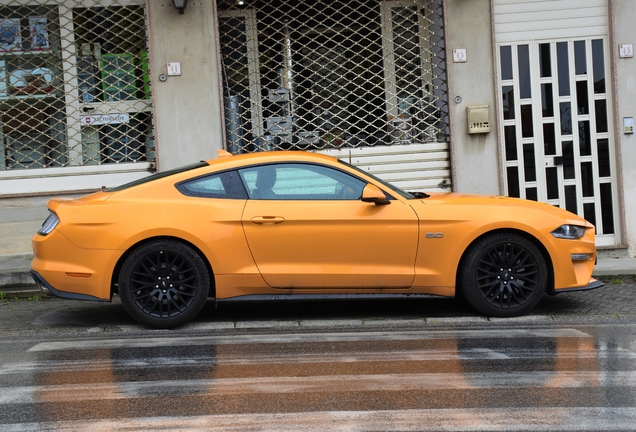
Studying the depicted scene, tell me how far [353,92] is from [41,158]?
4.05m

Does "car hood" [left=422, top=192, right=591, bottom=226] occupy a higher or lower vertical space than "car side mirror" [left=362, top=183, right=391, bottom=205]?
lower

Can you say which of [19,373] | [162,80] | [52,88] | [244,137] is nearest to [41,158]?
[52,88]

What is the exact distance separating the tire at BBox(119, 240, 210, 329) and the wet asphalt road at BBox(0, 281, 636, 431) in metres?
0.17

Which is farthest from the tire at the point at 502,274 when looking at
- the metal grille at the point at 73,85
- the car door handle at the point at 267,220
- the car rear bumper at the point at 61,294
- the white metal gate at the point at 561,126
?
the metal grille at the point at 73,85

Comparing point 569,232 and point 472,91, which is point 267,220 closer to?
point 569,232

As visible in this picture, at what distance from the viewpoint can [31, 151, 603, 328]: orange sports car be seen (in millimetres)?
7102

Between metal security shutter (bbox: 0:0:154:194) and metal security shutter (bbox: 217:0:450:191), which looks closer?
metal security shutter (bbox: 0:0:154:194)

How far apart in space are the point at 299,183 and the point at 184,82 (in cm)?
395

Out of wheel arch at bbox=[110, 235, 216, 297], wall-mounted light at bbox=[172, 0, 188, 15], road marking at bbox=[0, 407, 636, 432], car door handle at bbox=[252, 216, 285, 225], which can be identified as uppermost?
wall-mounted light at bbox=[172, 0, 188, 15]

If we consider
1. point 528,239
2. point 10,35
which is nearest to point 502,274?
point 528,239

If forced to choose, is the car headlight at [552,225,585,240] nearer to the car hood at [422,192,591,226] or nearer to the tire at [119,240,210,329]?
the car hood at [422,192,591,226]

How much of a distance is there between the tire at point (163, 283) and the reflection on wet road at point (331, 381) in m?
0.31

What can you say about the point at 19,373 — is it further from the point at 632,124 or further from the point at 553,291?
the point at 632,124

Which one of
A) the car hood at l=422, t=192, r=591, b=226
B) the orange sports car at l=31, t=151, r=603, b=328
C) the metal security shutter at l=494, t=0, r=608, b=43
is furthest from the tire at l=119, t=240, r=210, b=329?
the metal security shutter at l=494, t=0, r=608, b=43
